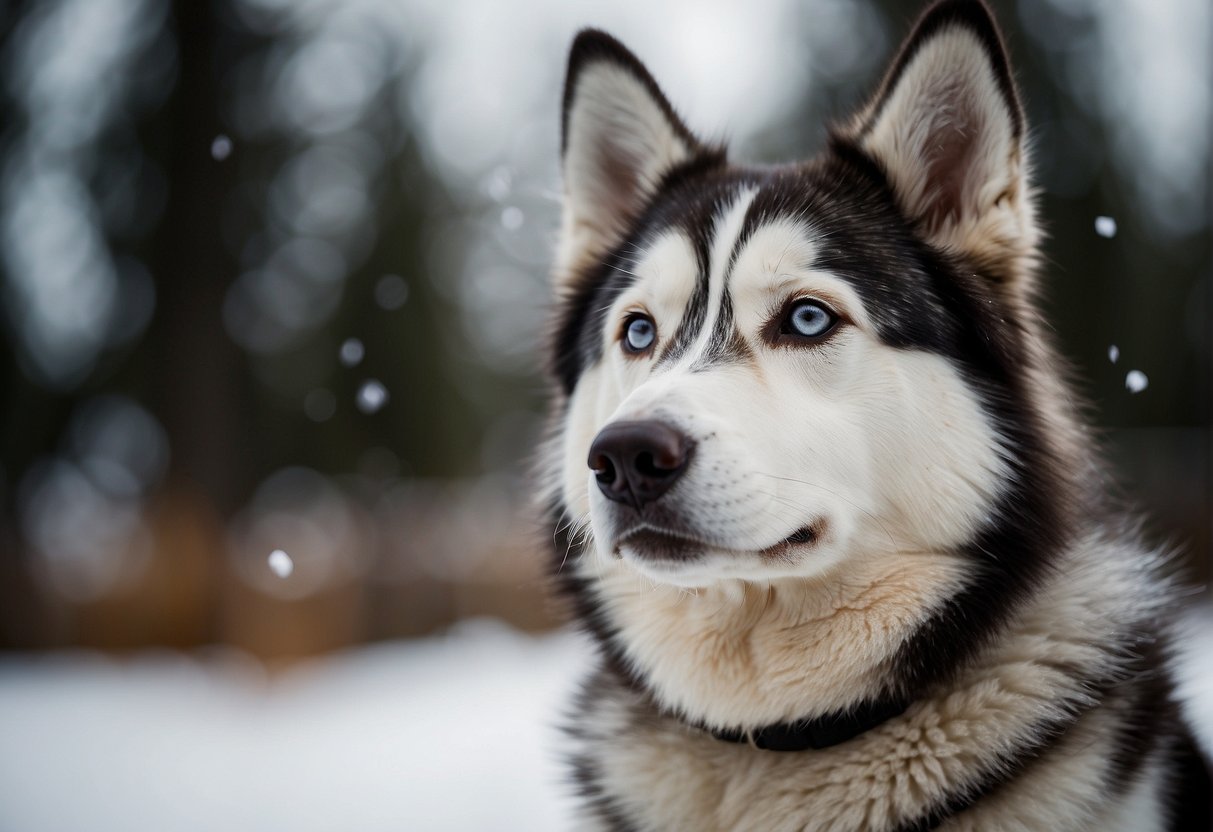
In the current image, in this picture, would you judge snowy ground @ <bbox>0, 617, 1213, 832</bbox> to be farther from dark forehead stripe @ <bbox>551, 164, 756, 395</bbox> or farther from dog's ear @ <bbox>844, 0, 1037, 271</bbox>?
dog's ear @ <bbox>844, 0, 1037, 271</bbox>

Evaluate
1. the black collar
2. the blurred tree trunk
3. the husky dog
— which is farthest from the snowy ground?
the blurred tree trunk

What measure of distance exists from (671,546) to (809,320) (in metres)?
0.71

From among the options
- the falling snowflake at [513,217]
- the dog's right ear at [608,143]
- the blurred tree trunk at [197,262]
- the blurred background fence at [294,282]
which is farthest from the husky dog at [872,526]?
the blurred tree trunk at [197,262]

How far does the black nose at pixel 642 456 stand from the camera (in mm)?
1746

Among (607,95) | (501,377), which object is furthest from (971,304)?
(501,377)

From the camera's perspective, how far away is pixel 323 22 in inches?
317

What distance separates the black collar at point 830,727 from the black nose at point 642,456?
71 centimetres

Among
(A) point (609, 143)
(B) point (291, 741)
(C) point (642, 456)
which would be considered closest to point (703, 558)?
(C) point (642, 456)

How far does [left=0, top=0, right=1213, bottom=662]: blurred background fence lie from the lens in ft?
20.7

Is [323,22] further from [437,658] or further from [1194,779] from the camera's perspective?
[1194,779]

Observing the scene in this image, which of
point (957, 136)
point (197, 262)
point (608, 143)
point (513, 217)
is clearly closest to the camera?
point (957, 136)

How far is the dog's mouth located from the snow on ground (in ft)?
2.89

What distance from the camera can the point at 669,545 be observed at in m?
1.86

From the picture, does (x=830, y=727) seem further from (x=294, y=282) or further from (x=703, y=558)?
(x=294, y=282)
